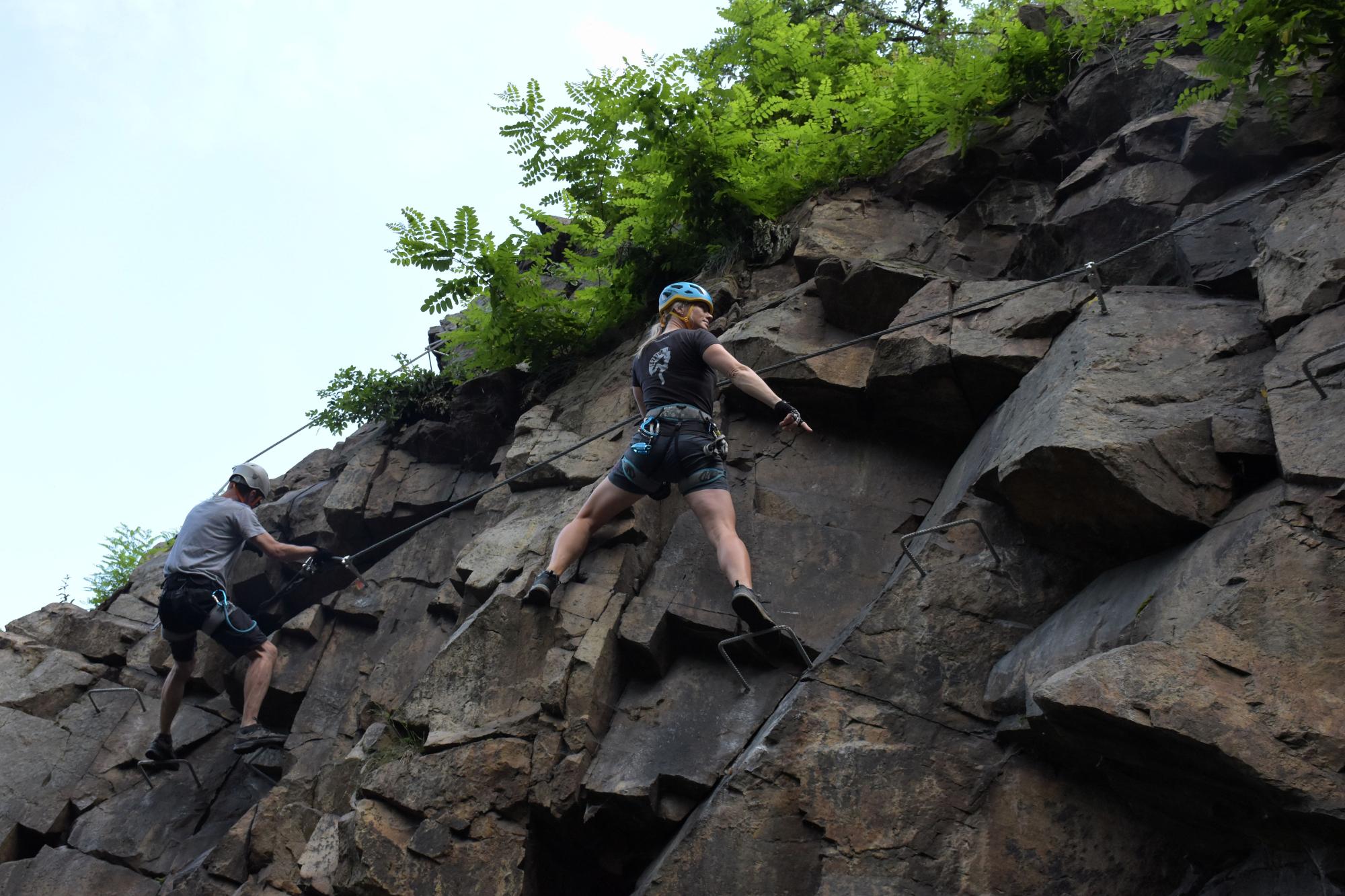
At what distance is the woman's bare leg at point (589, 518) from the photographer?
683 cm

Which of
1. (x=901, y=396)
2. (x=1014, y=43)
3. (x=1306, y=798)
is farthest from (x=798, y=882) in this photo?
(x=1014, y=43)

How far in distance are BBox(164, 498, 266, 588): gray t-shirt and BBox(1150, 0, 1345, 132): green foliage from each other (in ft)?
26.2

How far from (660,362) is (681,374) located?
18 centimetres

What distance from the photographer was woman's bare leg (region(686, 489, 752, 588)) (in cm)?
620

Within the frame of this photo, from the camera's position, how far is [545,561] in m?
7.26

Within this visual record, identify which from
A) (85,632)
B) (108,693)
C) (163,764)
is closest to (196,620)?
(163,764)

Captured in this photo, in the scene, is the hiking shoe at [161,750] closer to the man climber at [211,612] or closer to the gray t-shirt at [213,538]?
the man climber at [211,612]

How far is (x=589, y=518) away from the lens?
6.88 m

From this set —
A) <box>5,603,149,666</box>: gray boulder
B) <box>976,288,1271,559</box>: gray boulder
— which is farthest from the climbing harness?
<box>976,288,1271,559</box>: gray boulder

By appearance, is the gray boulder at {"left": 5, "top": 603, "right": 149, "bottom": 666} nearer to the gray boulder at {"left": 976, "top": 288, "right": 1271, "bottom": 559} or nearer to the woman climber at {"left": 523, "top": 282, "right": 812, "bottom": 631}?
the woman climber at {"left": 523, "top": 282, "right": 812, "bottom": 631}

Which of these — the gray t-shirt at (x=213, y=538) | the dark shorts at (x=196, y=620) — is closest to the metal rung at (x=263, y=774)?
the dark shorts at (x=196, y=620)

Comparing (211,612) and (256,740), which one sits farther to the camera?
(211,612)

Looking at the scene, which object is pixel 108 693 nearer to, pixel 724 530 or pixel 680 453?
pixel 680 453

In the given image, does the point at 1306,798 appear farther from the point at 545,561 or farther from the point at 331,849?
the point at 331,849
